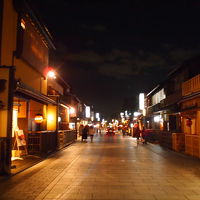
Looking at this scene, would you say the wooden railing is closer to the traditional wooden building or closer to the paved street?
the paved street

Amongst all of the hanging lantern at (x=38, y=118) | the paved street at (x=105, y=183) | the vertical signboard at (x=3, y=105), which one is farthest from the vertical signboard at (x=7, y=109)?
the hanging lantern at (x=38, y=118)

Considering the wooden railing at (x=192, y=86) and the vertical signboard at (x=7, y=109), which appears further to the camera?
the wooden railing at (x=192, y=86)

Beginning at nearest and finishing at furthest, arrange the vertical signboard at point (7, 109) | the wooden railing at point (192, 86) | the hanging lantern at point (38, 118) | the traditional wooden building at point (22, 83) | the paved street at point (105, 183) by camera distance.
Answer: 1. the paved street at point (105, 183)
2. the vertical signboard at point (7, 109)
3. the traditional wooden building at point (22, 83)
4. the wooden railing at point (192, 86)
5. the hanging lantern at point (38, 118)

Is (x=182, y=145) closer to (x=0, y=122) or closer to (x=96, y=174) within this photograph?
(x=96, y=174)

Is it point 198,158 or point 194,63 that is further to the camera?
point 194,63

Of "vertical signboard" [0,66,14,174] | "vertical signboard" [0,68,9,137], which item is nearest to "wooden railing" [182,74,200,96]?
"vertical signboard" [0,66,14,174]

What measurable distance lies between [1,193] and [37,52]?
474 inches

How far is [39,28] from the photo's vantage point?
18.0 m

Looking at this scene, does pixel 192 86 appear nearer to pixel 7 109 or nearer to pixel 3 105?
pixel 7 109

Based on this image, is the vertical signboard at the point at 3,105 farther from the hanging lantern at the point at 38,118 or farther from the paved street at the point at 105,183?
the hanging lantern at the point at 38,118

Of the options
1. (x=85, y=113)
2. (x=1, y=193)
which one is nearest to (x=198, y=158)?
(x=1, y=193)

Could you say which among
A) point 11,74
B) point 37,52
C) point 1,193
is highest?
point 37,52

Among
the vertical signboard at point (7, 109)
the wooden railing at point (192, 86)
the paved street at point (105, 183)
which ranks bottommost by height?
the paved street at point (105, 183)

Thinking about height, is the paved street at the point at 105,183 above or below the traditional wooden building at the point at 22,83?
below
